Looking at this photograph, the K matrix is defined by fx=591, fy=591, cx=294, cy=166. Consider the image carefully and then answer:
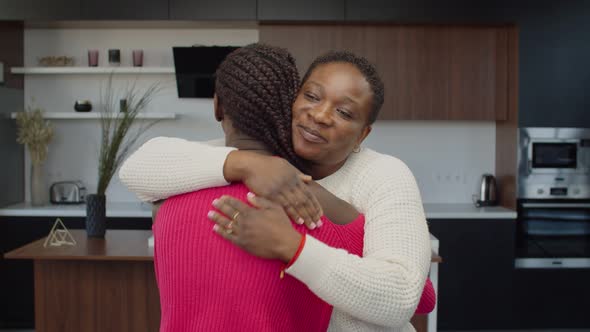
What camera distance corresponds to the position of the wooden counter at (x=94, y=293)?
2750 mm

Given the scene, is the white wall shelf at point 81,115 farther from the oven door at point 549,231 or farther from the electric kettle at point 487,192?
the oven door at point 549,231

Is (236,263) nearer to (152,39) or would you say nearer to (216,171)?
(216,171)

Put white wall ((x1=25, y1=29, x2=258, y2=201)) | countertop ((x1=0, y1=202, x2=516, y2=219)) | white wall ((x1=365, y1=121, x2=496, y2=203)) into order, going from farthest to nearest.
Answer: white wall ((x1=365, y1=121, x2=496, y2=203)), white wall ((x1=25, y1=29, x2=258, y2=201)), countertop ((x1=0, y1=202, x2=516, y2=219))

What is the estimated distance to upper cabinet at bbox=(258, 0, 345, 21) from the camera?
13.4ft

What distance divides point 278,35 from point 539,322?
2740 millimetres

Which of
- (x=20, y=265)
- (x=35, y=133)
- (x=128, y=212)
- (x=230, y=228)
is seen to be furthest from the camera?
(x=35, y=133)

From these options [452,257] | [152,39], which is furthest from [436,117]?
[152,39]

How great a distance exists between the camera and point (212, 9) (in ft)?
13.4

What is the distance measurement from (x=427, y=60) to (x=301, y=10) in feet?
3.24

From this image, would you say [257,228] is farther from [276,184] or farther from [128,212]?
[128,212]

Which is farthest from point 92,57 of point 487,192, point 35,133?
point 487,192

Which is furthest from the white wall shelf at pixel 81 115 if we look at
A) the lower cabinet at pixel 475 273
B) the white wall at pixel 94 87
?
the lower cabinet at pixel 475 273

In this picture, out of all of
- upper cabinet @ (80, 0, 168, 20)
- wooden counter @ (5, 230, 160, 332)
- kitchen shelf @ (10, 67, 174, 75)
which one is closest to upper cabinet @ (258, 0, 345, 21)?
upper cabinet @ (80, 0, 168, 20)

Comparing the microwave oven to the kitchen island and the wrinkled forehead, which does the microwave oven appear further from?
the wrinkled forehead
